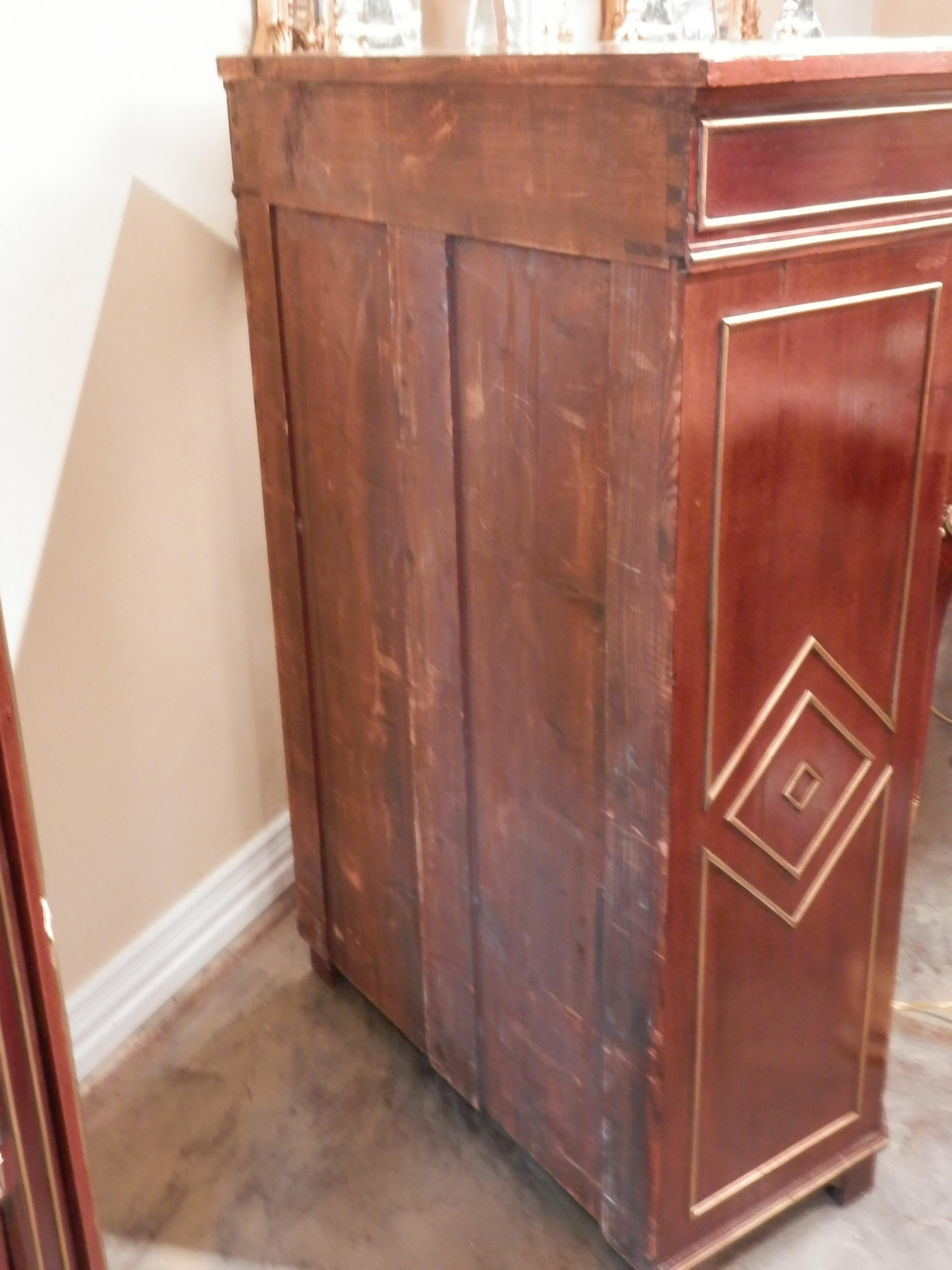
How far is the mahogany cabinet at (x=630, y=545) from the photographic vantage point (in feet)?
2.86

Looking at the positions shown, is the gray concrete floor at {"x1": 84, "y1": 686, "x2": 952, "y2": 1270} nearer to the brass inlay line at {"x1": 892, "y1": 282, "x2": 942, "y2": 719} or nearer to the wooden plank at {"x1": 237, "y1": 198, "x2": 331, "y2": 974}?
the wooden plank at {"x1": 237, "y1": 198, "x2": 331, "y2": 974}

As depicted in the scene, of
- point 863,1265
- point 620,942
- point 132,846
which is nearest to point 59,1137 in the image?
point 620,942

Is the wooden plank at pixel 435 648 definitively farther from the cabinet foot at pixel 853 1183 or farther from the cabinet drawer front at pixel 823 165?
the cabinet foot at pixel 853 1183

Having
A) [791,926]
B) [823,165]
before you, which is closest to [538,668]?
[791,926]

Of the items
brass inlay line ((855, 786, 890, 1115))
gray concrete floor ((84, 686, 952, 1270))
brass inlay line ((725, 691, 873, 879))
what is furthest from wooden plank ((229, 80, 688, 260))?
gray concrete floor ((84, 686, 952, 1270))

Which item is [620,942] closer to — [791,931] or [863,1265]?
[791,931]

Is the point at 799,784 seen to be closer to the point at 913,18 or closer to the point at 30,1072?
the point at 30,1072

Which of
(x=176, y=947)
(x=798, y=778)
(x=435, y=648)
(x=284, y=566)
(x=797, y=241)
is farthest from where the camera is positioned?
(x=176, y=947)

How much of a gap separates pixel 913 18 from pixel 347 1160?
2.64m

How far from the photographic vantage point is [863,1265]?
128cm

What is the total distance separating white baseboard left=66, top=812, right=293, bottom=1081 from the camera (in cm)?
155

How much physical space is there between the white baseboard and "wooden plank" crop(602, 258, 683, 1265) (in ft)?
2.36

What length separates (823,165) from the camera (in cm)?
87

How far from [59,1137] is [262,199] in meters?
0.94
